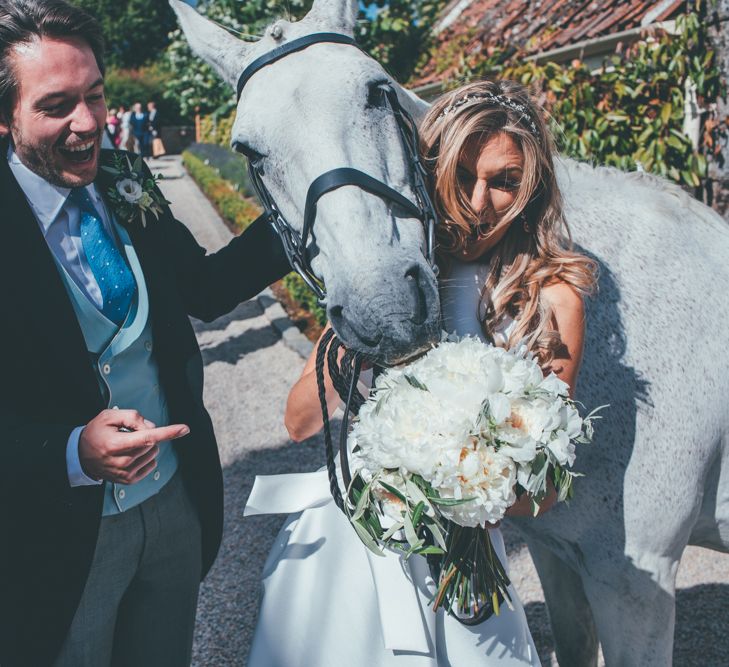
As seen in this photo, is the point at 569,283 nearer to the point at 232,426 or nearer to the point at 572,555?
the point at 572,555

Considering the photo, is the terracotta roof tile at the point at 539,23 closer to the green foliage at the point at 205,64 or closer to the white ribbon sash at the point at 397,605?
the green foliage at the point at 205,64

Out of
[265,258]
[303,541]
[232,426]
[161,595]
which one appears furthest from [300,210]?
[232,426]

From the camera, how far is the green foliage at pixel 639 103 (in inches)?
175

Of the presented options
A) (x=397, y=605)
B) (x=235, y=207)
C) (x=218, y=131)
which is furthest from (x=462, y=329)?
(x=218, y=131)

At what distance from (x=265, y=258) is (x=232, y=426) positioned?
3981 mm

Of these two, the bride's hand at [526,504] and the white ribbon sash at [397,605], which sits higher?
the bride's hand at [526,504]

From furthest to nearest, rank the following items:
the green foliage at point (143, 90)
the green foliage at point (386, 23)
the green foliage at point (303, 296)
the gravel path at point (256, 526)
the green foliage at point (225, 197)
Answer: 1. the green foliage at point (143, 90)
2. the green foliage at point (225, 197)
3. the green foliage at point (386, 23)
4. the green foliage at point (303, 296)
5. the gravel path at point (256, 526)

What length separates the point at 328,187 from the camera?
1.42 m

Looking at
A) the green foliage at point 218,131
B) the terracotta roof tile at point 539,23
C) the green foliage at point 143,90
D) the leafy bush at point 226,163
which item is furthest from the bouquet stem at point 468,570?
the green foliage at point 143,90

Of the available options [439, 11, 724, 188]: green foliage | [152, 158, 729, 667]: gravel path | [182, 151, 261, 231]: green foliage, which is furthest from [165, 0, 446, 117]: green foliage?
[439, 11, 724, 188]: green foliage

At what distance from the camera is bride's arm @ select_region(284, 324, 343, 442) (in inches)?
68.6

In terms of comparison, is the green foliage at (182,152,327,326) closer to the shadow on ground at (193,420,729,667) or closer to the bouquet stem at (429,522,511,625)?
the shadow on ground at (193,420,729,667)

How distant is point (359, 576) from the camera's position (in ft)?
5.81

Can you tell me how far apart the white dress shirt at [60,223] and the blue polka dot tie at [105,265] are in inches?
0.6
